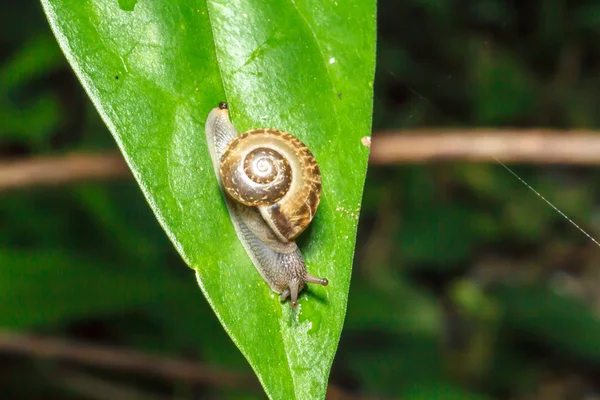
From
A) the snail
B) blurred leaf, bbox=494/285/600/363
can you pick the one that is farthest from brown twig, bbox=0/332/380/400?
blurred leaf, bbox=494/285/600/363

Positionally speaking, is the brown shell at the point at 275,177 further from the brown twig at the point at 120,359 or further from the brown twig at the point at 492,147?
the brown twig at the point at 120,359

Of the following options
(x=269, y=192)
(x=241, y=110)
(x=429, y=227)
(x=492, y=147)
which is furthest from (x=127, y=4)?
(x=429, y=227)

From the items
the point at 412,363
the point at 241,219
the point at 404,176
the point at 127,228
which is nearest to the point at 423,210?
the point at 404,176

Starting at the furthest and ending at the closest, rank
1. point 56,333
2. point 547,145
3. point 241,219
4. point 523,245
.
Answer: point 523,245, point 56,333, point 547,145, point 241,219

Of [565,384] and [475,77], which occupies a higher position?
[475,77]

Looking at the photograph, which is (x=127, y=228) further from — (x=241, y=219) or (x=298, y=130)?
(x=298, y=130)

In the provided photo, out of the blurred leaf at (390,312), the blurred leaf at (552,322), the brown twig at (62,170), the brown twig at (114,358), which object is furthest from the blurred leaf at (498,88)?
the brown twig at (62,170)
